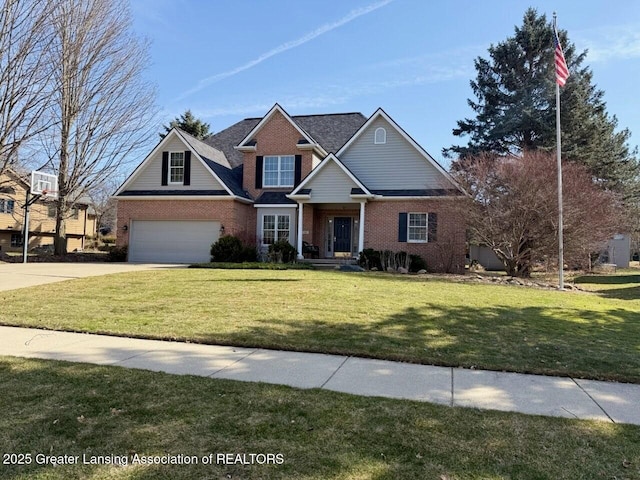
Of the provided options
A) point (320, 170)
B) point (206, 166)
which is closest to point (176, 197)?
point (206, 166)

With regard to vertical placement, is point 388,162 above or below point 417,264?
above

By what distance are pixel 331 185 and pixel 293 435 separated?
17.5m

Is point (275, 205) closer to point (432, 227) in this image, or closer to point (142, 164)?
A: point (142, 164)

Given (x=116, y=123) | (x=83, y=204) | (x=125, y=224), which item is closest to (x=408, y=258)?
(x=125, y=224)

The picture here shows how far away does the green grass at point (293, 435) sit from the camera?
2865 millimetres

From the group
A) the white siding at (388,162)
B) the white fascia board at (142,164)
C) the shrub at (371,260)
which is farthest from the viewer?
the white fascia board at (142,164)

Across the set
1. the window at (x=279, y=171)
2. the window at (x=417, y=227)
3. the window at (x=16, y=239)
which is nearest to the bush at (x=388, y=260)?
the window at (x=417, y=227)

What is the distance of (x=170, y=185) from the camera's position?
22156 mm

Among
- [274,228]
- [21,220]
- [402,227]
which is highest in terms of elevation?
[21,220]

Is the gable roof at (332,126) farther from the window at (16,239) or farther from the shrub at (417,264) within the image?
the window at (16,239)

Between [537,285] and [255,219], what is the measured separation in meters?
13.8

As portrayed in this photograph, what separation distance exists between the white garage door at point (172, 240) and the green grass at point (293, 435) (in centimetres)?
1749

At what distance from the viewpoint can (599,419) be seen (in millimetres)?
3828

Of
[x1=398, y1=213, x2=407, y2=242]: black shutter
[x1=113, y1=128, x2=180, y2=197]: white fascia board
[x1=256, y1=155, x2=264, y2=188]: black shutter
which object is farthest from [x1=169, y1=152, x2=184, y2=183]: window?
[x1=398, y1=213, x2=407, y2=242]: black shutter
